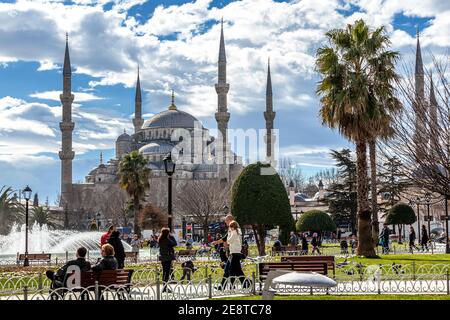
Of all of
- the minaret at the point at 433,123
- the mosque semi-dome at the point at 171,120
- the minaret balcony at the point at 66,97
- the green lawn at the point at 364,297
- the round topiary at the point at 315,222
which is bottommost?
the green lawn at the point at 364,297

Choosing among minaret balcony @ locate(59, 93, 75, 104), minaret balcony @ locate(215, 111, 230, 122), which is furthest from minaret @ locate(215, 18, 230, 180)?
minaret balcony @ locate(59, 93, 75, 104)

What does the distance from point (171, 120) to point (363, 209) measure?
79053mm

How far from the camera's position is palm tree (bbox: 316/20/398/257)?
21906 mm

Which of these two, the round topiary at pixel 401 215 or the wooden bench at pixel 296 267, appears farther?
the round topiary at pixel 401 215

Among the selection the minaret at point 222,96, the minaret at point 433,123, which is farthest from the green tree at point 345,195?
the minaret at point 433,123

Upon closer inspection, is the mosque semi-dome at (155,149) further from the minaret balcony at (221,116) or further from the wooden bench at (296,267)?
the wooden bench at (296,267)

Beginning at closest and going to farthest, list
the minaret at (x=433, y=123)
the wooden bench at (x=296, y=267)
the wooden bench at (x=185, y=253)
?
the minaret at (x=433, y=123)
the wooden bench at (x=296, y=267)
the wooden bench at (x=185, y=253)

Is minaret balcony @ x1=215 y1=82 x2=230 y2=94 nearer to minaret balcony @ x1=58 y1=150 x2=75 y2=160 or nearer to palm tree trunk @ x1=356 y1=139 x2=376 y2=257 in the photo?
minaret balcony @ x1=58 y1=150 x2=75 y2=160

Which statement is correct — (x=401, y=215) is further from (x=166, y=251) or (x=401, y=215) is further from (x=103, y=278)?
(x=103, y=278)

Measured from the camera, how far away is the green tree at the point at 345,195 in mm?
44000

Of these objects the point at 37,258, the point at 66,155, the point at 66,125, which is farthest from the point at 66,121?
the point at 37,258

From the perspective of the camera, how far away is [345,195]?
44.6 metres

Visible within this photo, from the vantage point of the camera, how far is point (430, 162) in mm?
12812
